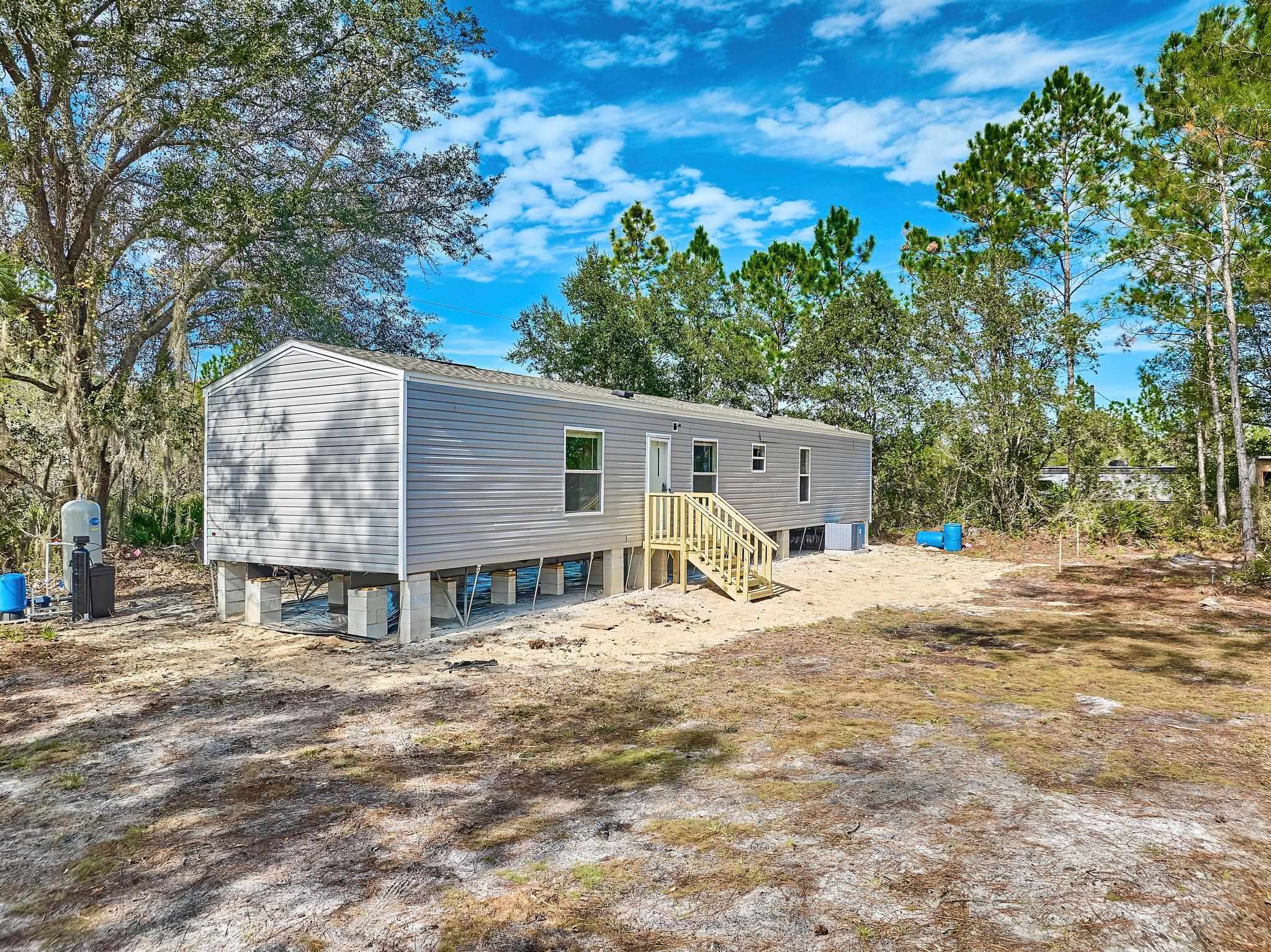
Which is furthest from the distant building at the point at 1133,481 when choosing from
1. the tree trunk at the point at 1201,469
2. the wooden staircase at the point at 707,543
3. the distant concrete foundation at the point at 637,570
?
the distant concrete foundation at the point at 637,570

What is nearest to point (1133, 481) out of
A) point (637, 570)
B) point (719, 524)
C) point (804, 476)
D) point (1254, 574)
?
point (1254, 574)

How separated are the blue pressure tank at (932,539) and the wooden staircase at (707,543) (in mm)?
9481

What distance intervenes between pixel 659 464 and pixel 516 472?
12.1 ft

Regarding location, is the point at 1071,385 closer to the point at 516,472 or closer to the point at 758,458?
the point at 758,458

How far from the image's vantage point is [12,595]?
30.6 feet

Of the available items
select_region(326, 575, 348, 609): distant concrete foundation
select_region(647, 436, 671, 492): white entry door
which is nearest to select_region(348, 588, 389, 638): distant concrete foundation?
select_region(326, 575, 348, 609): distant concrete foundation

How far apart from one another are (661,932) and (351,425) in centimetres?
738

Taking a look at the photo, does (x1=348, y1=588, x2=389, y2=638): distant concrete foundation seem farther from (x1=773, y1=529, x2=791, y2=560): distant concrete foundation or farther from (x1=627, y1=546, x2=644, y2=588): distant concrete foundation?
(x1=773, y1=529, x2=791, y2=560): distant concrete foundation

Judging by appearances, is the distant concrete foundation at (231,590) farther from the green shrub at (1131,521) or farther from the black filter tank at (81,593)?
the green shrub at (1131,521)

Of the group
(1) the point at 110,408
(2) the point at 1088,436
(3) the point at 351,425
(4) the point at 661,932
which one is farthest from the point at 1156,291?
(1) the point at 110,408

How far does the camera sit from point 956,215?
990 inches

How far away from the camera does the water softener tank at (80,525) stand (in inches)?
417

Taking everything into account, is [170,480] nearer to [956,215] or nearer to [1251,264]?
[1251,264]

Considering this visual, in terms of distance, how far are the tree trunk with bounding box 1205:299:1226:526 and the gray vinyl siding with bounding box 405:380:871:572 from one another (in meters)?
13.1
